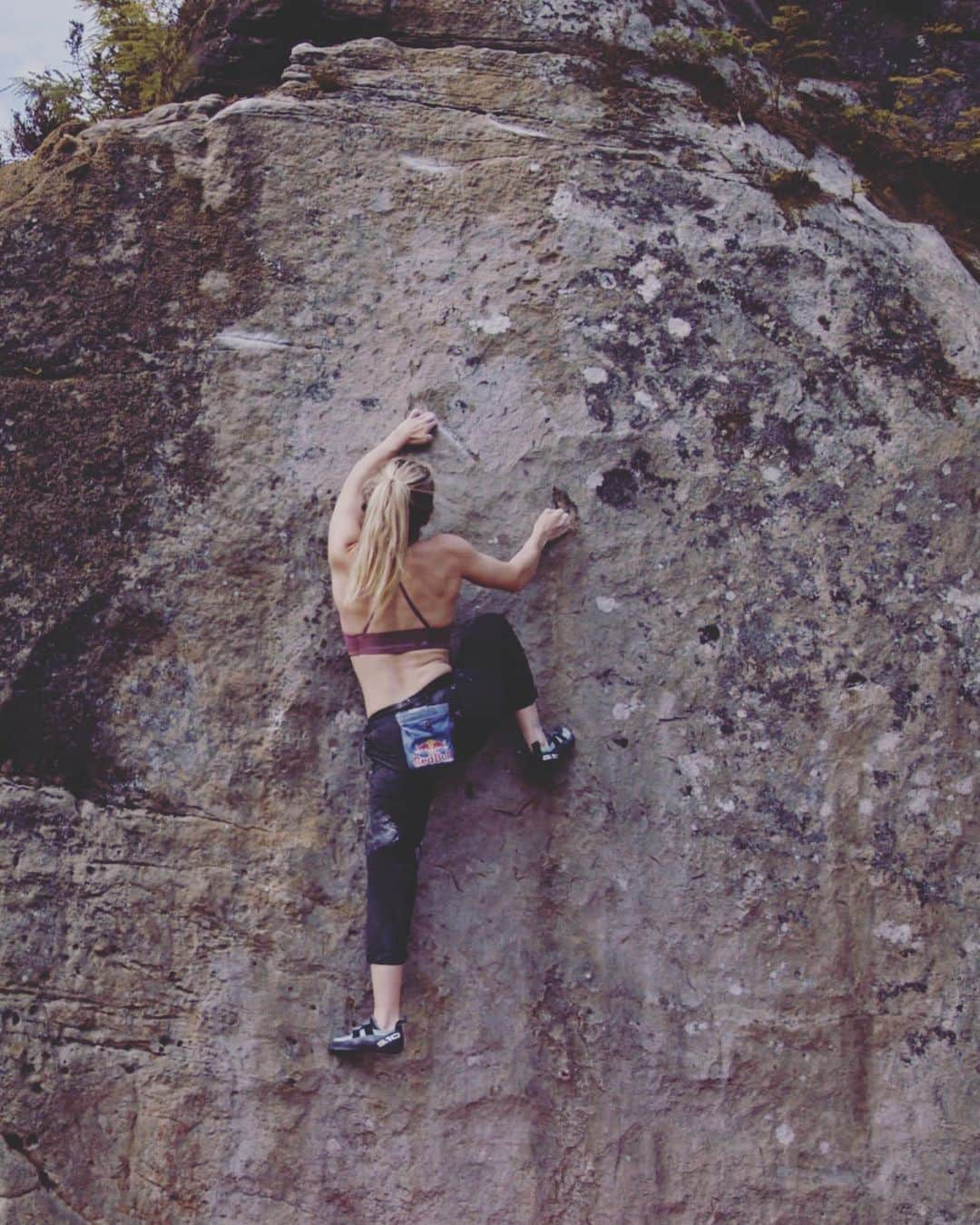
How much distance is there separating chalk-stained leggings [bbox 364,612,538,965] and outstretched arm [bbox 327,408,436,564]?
713 millimetres

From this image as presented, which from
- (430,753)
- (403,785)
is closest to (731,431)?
(430,753)

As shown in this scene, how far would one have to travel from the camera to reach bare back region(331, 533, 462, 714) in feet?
17.5

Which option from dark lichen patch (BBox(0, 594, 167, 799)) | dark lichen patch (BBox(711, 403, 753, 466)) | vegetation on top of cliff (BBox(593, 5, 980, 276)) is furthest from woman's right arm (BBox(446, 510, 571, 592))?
vegetation on top of cliff (BBox(593, 5, 980, 276))

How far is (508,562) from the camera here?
5539 millimetres

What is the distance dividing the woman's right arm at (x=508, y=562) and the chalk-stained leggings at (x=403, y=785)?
29cm

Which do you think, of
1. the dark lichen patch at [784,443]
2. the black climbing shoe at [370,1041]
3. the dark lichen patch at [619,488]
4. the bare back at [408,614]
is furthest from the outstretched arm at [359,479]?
the black climbing shoe at [370,1041]

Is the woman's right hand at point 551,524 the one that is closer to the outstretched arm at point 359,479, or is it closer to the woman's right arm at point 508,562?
the woman's right arm at point 508,562

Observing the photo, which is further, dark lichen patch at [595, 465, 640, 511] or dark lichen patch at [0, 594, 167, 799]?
dark lichen patch at [595, 465, 640, 511]

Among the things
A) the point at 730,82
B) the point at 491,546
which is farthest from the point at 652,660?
the point at 730,82

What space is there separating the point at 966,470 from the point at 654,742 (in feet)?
6.33

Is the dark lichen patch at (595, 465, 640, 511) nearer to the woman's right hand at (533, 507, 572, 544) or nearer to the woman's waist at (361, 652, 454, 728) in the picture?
the woman's right hand at (533, 507, 572, 544)

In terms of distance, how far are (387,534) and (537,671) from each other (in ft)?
3.20

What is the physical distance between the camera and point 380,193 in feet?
19.6

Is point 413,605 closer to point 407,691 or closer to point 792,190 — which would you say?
point 407,691
